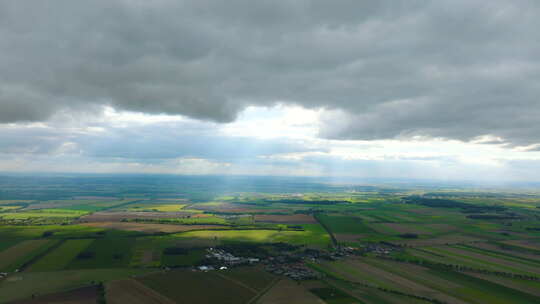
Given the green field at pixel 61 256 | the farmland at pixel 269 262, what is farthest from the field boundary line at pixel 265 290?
the green field at pixel 61 256

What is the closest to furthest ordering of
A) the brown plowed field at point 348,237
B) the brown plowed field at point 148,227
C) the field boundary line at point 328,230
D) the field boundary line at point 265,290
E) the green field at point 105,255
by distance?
the field boundary line at point 265,290 → the green field at point 105,255 → the field boundary line at point 328,230 → the brown plowed field at point 348,237 → the brown plowed field at point 148,227

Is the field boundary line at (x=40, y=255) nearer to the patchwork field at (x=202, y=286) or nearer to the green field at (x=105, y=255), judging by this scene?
the green field at (x=105, y=255)

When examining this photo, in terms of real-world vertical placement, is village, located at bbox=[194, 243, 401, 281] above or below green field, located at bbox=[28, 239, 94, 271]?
above

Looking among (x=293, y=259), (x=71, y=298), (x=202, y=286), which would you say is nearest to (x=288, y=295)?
(x=202, y=286)

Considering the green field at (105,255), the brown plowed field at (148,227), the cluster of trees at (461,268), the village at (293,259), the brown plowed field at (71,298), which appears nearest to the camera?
the brown plowed field at (71,298)

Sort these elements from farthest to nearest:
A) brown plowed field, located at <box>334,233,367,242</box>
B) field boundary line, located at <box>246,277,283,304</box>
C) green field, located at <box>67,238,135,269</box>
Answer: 1. brown plowed field, located at <box>334,233,367,242</box>
2. green field, located at <box>67,238,135,269</box>
3. field boundary line, located at <box>246,277,283,304</box>

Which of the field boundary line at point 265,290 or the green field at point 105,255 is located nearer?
the field boundary line at point 265,290

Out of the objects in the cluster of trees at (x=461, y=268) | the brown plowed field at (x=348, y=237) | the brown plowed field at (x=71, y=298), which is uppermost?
the cluster of trees at (x=461, y=268)

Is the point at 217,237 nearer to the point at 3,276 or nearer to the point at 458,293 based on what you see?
the point at 3,276

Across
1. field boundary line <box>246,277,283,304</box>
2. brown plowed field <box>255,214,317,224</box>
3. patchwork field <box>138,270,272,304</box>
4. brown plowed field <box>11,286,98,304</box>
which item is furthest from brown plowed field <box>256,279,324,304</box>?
brown plowed field <box>255,214,317,224</box>

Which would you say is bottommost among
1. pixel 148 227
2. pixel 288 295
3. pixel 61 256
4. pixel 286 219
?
pixel 148 227

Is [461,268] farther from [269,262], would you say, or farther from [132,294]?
[132,294]

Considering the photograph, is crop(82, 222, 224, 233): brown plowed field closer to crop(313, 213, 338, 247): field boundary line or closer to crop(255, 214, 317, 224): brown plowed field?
crop(255, 214, 317, 224): brown plowed field
